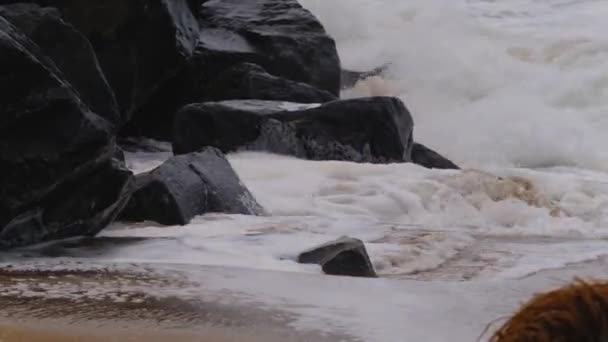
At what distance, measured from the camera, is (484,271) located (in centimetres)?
499

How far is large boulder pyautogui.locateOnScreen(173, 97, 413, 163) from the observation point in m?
8.27

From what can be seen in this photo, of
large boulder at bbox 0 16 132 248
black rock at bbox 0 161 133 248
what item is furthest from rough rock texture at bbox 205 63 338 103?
large boulder at bbox 0 16 132 248

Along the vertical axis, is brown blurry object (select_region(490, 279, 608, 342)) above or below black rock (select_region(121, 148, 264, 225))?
above

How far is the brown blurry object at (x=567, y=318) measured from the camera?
87cm

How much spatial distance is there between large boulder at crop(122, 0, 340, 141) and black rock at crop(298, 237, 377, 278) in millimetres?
4887

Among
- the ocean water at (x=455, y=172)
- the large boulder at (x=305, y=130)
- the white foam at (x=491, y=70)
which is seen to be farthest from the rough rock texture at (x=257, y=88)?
the white foam at (x=491, y=70)

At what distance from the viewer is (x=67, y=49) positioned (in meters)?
6.26

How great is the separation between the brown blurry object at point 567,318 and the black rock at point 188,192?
4.81m

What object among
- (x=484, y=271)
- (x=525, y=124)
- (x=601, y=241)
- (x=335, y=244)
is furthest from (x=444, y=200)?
(x=525, y=124)

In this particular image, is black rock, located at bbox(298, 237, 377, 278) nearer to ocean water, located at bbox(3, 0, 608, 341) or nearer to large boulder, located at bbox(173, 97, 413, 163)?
ocean water, located at bbox(3, 0, 608, 341)

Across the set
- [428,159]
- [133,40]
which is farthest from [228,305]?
[428,159]

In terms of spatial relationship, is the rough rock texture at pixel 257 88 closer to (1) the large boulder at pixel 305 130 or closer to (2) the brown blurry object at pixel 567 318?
(1) the large boulder at pixel 305 130

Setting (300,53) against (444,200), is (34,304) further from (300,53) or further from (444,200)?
(300,53)

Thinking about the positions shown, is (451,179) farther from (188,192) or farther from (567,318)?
(567,318)
